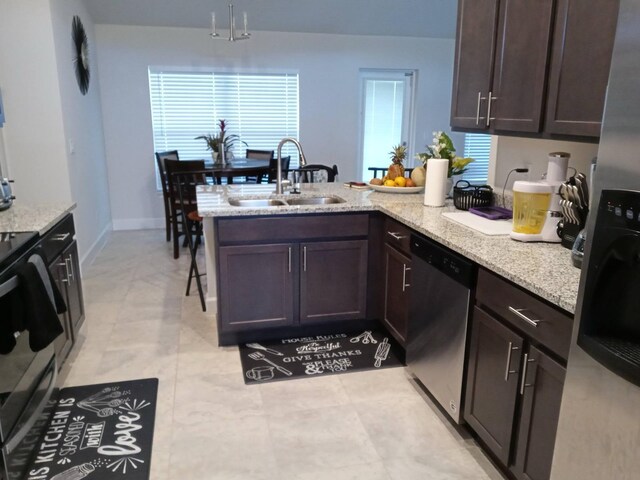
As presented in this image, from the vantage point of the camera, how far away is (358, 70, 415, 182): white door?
6.61 m

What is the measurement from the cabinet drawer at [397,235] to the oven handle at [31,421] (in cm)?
184

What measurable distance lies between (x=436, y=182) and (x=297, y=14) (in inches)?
147

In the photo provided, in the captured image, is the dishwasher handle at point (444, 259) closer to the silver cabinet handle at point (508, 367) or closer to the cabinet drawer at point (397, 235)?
the cabinet drawer at point (397, 235)

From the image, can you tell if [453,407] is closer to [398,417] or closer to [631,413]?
[398,417]

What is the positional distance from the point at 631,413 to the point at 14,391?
199cm

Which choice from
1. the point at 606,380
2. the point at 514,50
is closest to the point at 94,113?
the point at 514,50

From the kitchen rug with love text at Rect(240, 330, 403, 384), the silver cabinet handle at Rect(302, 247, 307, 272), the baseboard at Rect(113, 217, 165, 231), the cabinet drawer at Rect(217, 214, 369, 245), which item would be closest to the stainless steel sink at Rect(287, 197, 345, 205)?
the cabinet drawer at Rect(217, 214, 369, 245)

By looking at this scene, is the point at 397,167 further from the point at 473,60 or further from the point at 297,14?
the point at 297,14

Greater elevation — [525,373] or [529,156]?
[529,156]

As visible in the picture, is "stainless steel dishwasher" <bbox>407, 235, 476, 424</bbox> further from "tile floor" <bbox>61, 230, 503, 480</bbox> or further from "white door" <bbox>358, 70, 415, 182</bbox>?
"white door" <bbox>358, 70, 415, 182</bbox>

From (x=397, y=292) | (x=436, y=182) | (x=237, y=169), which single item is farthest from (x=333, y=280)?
(x=237, y=169)

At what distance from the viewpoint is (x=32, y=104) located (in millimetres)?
3799

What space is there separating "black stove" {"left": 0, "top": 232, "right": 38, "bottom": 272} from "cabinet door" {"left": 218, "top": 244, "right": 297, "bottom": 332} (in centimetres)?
100

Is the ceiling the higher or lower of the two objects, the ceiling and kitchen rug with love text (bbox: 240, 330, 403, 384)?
the higher
